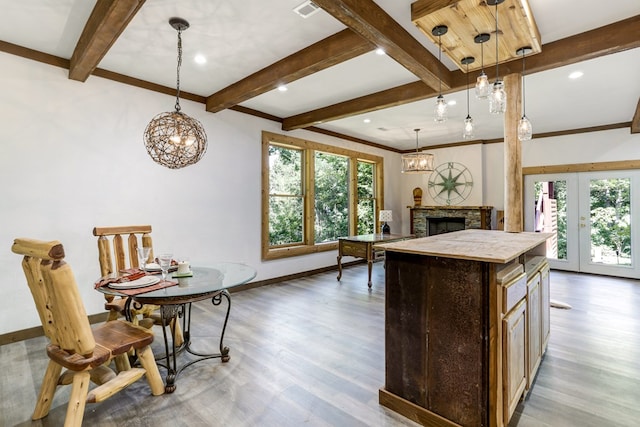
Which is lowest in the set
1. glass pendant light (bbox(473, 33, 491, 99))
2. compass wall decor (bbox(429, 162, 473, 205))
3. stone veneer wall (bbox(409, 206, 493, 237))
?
stone veneer wall (bbox(409, 206, 493, 237))

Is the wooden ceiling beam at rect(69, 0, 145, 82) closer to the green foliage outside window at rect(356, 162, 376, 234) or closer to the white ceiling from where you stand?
the white ceiling

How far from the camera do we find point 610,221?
18.4 feet

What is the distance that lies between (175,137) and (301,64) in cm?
134

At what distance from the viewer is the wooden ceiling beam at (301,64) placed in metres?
2.62

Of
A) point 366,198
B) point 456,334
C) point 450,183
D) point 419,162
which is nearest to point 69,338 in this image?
point 456,334

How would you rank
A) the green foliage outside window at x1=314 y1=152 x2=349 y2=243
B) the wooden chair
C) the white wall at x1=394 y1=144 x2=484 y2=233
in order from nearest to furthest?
the wooden chair, the green foliage outside window at x1=314 y1=152 x2=349 y2=243, the white wall at x1=394 y1=144 x2=484 y2=233

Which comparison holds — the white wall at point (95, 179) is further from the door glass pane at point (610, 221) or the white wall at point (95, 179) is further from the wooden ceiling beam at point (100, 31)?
the door glass pane at point (610, 221)

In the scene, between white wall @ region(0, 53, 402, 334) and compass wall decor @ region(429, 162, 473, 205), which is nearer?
white wall @ region(0, 53, 402, 334)

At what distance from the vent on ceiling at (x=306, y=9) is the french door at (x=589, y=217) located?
5.69m

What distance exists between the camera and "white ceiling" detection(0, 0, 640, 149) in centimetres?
236

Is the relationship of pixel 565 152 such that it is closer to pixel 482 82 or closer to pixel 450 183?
pixel 450 183

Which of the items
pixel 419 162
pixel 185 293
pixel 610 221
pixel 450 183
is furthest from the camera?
pixel 450 183

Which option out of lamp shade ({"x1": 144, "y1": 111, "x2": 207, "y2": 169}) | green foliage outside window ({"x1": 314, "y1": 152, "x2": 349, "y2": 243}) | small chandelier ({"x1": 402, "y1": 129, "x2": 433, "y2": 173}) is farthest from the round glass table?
small chandelier ({"x1": 402, "y1": 129, "x2": 433, "y2": 173})

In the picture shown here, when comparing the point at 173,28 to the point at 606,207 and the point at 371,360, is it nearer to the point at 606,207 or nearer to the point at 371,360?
the point at 371,360
